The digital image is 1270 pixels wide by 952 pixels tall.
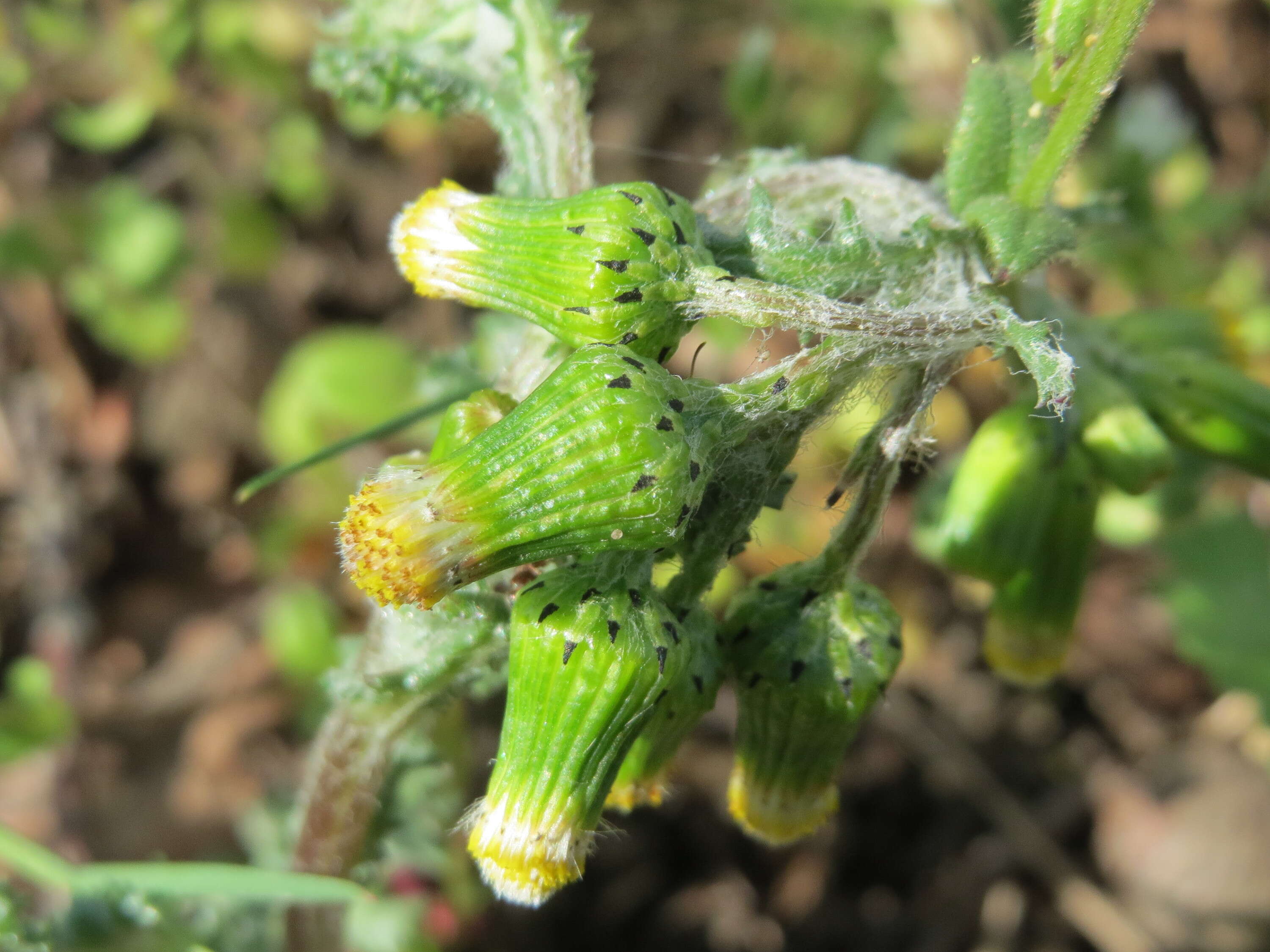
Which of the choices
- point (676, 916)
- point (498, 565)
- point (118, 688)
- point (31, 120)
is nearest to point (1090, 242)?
point (498, 565)

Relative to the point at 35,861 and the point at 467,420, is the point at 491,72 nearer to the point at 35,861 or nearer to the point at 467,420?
the point at 467,420

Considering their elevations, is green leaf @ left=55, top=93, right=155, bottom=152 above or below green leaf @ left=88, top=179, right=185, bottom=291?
above

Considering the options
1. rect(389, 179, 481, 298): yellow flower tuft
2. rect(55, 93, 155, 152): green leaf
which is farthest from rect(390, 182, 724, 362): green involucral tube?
rect(55, 93, 155, 152): green leaf

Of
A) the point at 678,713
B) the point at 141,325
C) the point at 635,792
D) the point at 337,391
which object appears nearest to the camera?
A: the point at 678,713

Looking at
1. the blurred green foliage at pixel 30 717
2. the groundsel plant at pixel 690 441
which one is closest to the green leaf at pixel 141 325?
the blurred green foliage at pixel 30 717

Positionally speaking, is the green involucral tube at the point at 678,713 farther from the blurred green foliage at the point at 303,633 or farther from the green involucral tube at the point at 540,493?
the blurred green foliage at the point at 303,633

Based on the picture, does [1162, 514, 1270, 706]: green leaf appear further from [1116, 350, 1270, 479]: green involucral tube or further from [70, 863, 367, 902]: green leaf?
[70, 863, 367, 902]: green leaf

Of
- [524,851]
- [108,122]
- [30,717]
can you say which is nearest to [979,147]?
[524,851]
